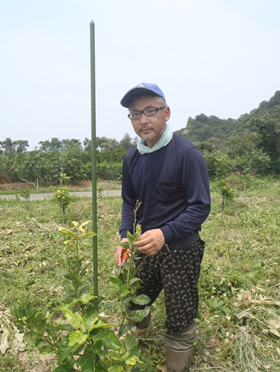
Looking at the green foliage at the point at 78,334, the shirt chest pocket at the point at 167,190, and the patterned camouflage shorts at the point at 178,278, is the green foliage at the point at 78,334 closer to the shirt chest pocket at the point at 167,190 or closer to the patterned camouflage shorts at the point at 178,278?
the patterned camouflage shorts at the point at 178,278

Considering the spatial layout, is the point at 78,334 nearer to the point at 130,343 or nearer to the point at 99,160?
the point at 130,343

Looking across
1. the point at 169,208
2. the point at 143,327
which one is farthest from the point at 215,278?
the point at 169,208

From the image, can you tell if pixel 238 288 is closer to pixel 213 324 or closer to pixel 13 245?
pixel 213 324

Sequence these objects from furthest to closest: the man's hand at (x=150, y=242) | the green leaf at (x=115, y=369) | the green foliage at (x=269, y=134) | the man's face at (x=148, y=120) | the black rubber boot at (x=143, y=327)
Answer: the green foliage at (x=269, y=134) < the black rubber boot at (x=143, y=327) < the man's face at (x=148, y=120) < the man's hand at (x=150, y=242) < the green leaf at (x=115, y=369)

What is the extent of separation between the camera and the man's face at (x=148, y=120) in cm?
170

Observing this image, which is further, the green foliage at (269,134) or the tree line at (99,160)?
the green foliage at (269,134)

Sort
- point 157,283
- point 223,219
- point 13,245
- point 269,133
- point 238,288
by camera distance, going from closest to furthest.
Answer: point 157,283 → point 238,288 → point 13,245 → point 223,219 → point 269,133

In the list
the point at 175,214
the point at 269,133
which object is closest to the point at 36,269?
the point at 175,214

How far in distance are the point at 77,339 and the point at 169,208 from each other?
933 millimetres

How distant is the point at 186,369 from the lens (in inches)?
80.5

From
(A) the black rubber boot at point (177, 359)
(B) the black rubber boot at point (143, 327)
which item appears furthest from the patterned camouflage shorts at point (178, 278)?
(B) the black rubber boot at point (143, 327)

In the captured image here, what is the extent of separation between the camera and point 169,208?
179cm

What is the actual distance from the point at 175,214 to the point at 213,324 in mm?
1242

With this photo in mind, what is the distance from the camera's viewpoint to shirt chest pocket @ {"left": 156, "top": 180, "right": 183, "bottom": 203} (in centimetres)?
176
